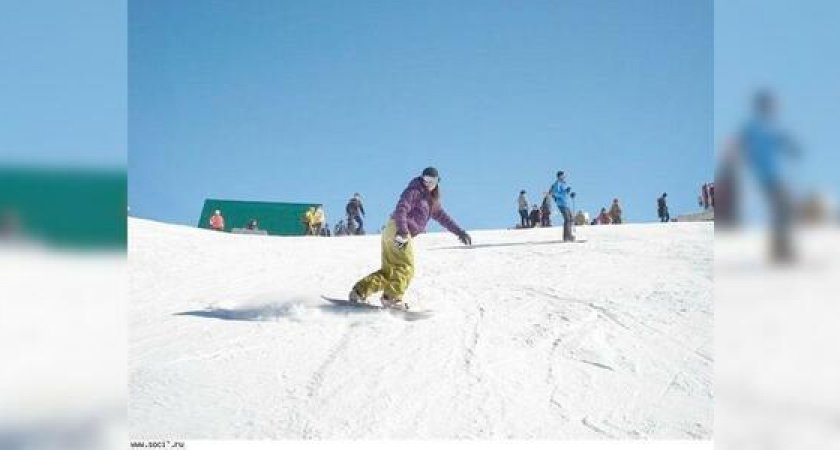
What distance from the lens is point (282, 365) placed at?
5398 millimetres

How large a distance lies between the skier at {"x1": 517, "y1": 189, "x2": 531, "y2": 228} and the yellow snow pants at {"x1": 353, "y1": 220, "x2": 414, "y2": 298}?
817 cm

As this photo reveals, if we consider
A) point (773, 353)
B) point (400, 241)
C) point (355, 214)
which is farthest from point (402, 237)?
point (355, 214)

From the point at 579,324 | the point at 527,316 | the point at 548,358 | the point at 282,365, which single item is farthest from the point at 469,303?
the point at 282,365

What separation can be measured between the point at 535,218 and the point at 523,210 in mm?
315

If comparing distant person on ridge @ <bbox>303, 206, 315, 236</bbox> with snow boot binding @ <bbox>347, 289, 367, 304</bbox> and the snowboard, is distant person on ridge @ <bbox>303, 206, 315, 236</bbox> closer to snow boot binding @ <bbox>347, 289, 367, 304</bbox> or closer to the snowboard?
the snowboard

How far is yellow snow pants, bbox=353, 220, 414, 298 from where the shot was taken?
6348 millimetres

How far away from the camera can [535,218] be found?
14.5 metres

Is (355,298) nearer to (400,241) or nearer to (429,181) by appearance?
(400,241)

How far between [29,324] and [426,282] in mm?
4074

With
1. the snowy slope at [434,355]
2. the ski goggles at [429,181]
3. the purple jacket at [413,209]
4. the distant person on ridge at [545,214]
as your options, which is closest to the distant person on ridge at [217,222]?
the snowy slope at [434,355]

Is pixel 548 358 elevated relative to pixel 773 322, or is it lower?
lower

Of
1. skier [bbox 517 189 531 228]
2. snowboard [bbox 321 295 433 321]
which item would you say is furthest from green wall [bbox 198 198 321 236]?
snowboard [bbox 321 295 433 321]

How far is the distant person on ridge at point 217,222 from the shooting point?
555 inches

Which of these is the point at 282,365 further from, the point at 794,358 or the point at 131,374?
the point at 794,358
